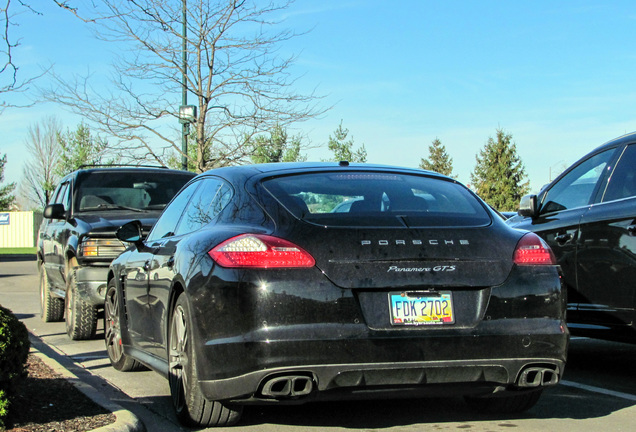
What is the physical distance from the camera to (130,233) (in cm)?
692

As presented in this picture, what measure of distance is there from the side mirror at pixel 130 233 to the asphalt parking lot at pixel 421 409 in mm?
1168

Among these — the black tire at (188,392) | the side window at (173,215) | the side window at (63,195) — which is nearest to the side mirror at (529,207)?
the side window at (173,215)

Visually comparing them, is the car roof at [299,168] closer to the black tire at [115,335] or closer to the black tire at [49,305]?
the black tire at [115,335]

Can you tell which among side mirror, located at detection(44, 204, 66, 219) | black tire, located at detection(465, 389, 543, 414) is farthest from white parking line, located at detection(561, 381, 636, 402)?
side mirror, located at detection(44, 204, 66, 219)

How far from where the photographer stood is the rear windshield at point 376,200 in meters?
5.05

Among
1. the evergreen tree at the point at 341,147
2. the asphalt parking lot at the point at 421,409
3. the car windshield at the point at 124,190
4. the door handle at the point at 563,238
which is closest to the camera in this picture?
the asphalt parking lot at the point at 421,409

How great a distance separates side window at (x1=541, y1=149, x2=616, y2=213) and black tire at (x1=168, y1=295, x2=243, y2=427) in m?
3.74

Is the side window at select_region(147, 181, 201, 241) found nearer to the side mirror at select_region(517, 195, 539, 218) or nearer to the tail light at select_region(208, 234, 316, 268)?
the tail light at select_region(208, 234, 316, 268)

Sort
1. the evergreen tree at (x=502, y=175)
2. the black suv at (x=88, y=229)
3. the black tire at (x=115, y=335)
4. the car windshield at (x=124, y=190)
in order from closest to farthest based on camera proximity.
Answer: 1. the black tire at (x=115, y=335)
2. the black suv at (x=88, y=229)
3. the car windshield at (x=124, y=190)
4. the evergreen tree at (x=502, y=175)

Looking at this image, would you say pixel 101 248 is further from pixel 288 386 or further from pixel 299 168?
pixel 288 386

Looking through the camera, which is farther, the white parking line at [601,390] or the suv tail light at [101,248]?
the suv tail light at [101,248]

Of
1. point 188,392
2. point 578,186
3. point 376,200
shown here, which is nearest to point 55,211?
point 188,392

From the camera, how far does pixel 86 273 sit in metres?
9.58

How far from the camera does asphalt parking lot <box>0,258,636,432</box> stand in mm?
5402
